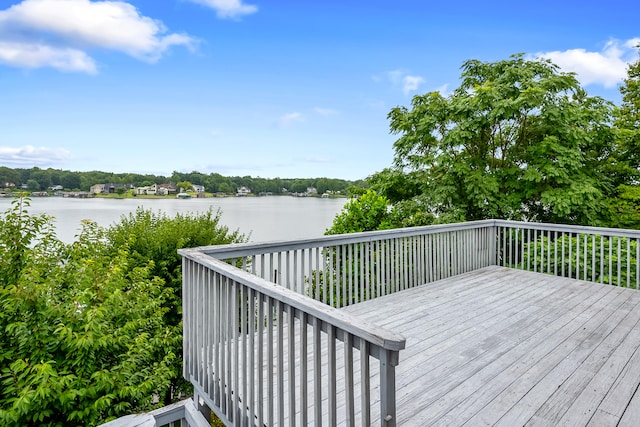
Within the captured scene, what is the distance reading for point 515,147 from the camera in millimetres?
8523

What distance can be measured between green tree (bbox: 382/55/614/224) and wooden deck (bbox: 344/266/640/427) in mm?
3567

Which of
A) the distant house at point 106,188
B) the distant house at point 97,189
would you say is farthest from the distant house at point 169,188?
the distant house at point 97,189

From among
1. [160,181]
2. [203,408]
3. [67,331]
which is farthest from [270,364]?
[160,181]

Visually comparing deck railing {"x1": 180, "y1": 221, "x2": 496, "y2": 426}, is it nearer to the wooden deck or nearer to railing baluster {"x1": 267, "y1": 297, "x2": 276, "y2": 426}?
railing baluster {"x1": 267, "y1": 297, "x2": 276, "y2": 426}

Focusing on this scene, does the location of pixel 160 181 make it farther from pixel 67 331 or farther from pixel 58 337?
pixel 67 331

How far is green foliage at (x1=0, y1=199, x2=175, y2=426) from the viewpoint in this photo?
2930mm

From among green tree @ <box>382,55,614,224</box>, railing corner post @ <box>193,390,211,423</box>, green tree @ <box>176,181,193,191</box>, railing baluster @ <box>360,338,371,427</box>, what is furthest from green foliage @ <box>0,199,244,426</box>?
green tree @ <box>382,55,614,224</box>

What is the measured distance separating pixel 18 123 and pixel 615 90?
1663cm

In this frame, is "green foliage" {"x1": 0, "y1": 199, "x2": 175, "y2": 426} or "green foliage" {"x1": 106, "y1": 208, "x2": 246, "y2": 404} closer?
"green foliage" {"x1": 0, "y1": 199, "x2": 175, "y2": 426}

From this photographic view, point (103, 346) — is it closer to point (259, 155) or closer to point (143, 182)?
point (143, 182)

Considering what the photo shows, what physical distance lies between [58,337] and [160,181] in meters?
6.88

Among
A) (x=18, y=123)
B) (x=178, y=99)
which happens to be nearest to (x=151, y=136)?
(x=178, y=99)

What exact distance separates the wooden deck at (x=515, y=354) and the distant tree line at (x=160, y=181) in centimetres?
629

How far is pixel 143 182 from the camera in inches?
358
